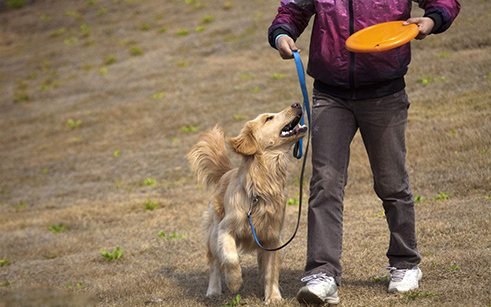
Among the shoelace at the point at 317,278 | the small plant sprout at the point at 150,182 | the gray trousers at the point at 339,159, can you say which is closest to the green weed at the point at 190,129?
the small plant sprout at the point at 150,182

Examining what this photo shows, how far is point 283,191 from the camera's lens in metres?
4.69

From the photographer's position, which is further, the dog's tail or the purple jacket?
the dog's tail

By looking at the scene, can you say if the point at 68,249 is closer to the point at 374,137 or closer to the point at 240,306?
the point at 240,306

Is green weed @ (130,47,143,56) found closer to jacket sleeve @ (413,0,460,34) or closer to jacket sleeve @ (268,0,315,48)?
jacket sleeve @ (268,0,315,48)

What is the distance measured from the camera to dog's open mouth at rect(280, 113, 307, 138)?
460 centimetres

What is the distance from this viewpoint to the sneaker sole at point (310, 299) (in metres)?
3.95

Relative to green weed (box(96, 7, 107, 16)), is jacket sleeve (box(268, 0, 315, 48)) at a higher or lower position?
higher

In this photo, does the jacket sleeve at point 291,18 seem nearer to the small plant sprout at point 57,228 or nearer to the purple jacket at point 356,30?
the purple jacket at point 356,30

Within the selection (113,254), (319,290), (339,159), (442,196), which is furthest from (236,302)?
(442,196)

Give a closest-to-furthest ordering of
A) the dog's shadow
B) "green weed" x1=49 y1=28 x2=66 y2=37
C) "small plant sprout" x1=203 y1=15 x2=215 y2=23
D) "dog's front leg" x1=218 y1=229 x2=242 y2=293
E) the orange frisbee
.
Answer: the orange frisbee < "dog's front leg" x1=218 y1=229 x2=242 y2=293 < the dog's shadow < "small plant sprout" x1=203 y1=15 x2=215 y2=23 < "green weed" x1=49 y1=28 x2=66 y2=37

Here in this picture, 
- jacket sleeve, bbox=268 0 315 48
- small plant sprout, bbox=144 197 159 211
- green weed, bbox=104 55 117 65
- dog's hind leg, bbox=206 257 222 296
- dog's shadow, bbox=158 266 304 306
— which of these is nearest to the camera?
jacket sleeve, bbox=268 0 315 48

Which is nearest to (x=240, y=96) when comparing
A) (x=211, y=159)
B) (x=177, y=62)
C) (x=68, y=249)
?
(x=177, y=62)

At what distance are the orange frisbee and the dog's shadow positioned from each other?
2.17m

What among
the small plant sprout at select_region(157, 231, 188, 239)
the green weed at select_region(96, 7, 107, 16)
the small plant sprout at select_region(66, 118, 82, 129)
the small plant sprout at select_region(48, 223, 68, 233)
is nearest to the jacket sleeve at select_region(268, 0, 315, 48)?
the small plant sprout at select_region(157, 231, 188, 239)
